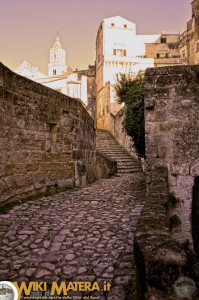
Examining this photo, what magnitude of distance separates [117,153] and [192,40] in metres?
28.2

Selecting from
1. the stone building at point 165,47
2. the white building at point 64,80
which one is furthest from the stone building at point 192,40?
the white building at point 64,80

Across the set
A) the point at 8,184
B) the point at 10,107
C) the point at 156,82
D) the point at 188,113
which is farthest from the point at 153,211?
the point at 10,107

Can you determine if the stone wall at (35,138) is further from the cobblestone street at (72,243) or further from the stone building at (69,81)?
the stone building at (69,81)

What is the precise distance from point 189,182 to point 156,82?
2.21 m

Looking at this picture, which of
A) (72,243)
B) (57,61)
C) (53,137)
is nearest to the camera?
(72,243)

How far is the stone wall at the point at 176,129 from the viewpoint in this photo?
5.16 metres

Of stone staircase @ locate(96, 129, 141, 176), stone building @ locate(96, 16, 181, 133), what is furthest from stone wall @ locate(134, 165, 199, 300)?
stone building @ locate(96, 16, 181, 133)

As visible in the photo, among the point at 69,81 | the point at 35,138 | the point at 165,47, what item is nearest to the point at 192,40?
the point at 165,47

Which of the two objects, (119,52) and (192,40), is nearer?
(192,40)

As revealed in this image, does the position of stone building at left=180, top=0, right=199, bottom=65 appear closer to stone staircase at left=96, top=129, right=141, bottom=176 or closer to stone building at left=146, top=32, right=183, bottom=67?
stone building at left=146, top=32, right=183, bottom=67

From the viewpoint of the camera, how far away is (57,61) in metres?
72.0

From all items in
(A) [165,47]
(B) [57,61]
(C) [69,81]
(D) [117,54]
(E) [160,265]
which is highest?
(B) [57,61]

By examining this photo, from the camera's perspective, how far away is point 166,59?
3831cm

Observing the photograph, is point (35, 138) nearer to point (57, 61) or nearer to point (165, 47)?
point (165, 47)
